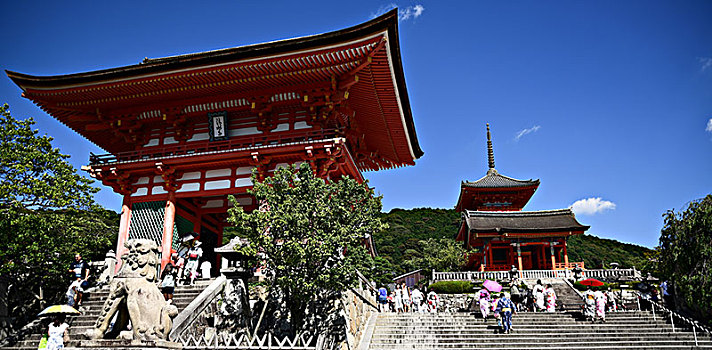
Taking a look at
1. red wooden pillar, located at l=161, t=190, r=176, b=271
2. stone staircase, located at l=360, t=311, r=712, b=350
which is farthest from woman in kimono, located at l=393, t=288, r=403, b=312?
red wooden pillar, located at l=161, t=190, r=176, b=271

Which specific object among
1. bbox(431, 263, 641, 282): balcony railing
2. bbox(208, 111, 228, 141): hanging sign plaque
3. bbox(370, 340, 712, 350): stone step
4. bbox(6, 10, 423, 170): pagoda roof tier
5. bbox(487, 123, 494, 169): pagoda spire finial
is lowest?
bbox(370, 340, 712, 350): stone step

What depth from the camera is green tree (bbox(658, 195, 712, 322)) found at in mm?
13211

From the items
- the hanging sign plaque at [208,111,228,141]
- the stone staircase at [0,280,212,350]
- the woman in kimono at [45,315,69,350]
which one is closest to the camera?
the woman in kimono at [45,315,69,350]

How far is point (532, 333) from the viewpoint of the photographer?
1392cm

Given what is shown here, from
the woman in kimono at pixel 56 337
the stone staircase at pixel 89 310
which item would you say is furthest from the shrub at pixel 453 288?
the woman in kimono at pixel 56 337

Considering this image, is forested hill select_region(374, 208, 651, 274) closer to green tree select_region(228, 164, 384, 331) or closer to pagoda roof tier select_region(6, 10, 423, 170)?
pagoda roof tier select_region(6, 10, 423, 170)

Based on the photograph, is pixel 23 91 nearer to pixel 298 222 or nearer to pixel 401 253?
pixel 298 222

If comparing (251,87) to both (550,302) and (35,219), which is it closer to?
(35,219)

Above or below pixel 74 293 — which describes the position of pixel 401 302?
below

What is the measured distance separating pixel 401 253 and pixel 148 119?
45740 mm

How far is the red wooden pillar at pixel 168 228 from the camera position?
1609 cm

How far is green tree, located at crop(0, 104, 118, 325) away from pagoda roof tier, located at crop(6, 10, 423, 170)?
3.03 meters

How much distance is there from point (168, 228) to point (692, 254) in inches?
676

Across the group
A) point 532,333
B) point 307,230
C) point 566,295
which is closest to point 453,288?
point 566,295
